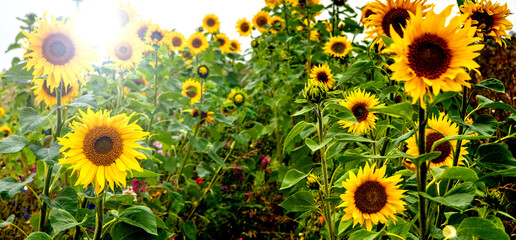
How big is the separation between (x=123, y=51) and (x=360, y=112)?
133cm

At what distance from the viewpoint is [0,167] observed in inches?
96.7

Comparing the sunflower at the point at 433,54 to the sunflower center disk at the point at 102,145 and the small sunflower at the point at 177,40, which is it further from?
the small sunflower at the point at 177,40

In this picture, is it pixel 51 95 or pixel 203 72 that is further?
pixel 203 72

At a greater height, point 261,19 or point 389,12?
point 261,19

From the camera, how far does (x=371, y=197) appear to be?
0.99 m

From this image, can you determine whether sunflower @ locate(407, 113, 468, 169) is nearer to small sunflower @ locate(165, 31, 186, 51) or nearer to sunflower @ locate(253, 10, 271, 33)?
small sunflower @ locate(165, 31, 186, 51)

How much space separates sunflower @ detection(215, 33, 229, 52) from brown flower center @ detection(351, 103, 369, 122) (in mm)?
2280

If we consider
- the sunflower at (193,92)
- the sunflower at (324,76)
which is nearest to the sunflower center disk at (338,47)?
the sunflower at (324,76)

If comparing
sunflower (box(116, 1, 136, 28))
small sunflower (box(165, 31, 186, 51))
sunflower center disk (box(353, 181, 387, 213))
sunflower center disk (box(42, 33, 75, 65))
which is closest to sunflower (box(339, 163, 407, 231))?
sunflower center disk (box(353, 181, 387, 213))

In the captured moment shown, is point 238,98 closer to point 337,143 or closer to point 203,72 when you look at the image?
point 203,72

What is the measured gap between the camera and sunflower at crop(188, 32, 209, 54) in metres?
2.75

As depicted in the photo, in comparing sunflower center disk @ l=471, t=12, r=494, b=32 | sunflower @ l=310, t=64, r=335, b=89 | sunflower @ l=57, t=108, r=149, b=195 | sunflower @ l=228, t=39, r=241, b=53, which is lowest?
sunflower @ l=57, t=108, r=149, b=195

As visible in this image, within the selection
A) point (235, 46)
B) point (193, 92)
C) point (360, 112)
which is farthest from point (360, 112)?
point (235, 46)

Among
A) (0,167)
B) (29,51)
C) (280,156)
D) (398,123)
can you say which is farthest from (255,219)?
(0,167)
